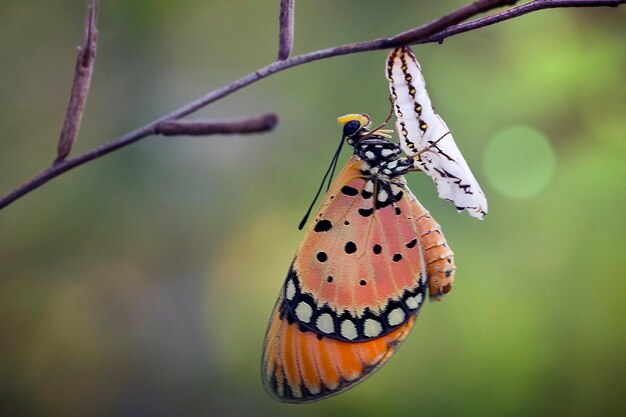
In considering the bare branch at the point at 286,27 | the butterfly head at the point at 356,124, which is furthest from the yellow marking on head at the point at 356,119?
the bare branch at the point at 286,27

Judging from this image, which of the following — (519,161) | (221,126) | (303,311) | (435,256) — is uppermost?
(519,161)

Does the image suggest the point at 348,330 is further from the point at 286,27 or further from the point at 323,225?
the point at 286,27

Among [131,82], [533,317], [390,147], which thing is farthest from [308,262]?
[131,82]

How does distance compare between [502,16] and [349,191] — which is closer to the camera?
[502,16]

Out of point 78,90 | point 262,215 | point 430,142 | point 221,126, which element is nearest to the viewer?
point 221,126

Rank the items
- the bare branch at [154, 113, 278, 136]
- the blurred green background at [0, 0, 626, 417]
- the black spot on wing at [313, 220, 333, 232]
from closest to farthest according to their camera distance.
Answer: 1. the bare branch at [154, 113, 278, 136]
2. the black spot on wing at [313, 220, 333, 232]
3. the blurred green background at [0, 0, 626, 417]

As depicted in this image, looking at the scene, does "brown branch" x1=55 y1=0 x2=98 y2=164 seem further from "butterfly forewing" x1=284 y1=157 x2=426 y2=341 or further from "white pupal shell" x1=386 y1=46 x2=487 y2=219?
"butterfly forewing" x1=284 y1=157 x2=426 y2=341

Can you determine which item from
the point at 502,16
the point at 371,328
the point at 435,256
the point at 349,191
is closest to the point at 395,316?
the point at 371,328

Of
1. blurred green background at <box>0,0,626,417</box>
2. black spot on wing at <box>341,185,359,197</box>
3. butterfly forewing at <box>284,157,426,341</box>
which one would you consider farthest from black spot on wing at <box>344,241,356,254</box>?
blurred green background at <box>0,0,626,417</box>
